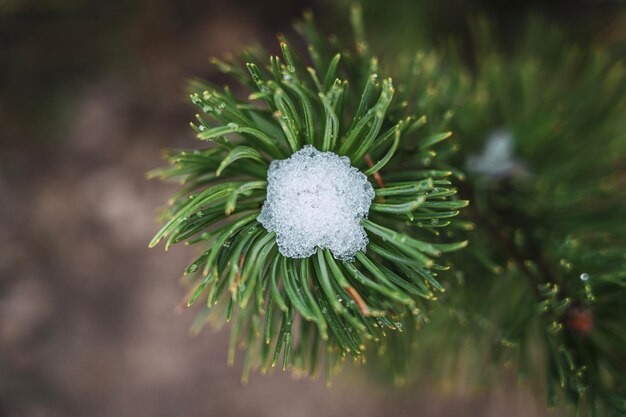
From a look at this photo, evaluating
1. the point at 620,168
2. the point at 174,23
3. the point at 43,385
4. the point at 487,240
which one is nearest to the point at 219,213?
the point at 487,240

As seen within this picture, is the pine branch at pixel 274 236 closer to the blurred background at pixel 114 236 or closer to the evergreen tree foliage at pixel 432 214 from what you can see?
the evergreen tree foliage at pixel 432 214

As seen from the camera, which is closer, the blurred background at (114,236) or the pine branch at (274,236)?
the pine branch at (274,236)

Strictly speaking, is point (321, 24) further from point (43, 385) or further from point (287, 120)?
point (43, 385)

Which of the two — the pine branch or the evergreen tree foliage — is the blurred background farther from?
the pine branch

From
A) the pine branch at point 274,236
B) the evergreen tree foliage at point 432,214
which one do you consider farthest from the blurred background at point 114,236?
the pine branch at point 274,236

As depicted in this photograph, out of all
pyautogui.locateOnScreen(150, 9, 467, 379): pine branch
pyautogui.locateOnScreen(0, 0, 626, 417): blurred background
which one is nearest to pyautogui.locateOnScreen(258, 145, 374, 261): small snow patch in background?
pyautogui.locateOnScreen(150, 9, 467, 379): pine branch
